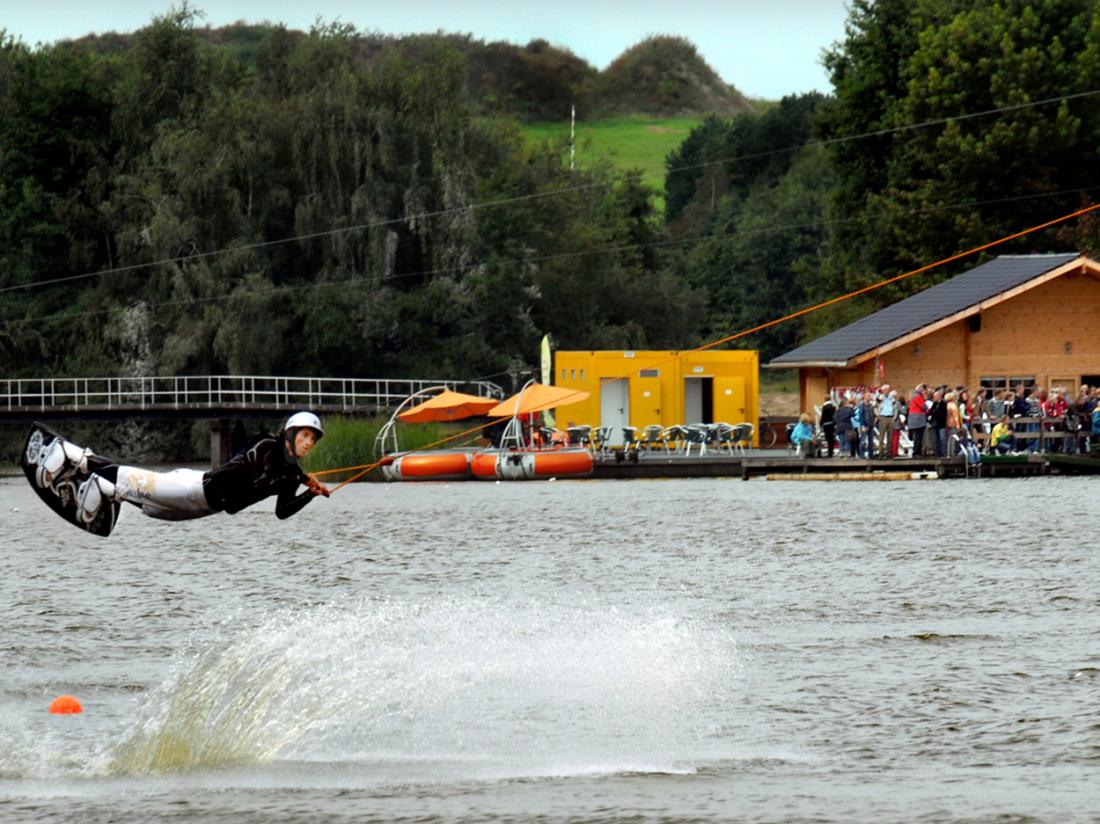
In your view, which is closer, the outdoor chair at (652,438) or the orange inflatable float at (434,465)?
the orange inflatable float at (434,465)

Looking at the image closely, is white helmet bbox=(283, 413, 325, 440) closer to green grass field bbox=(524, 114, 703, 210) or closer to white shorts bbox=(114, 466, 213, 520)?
white shorts bbox=(114, 466, 213, 520)

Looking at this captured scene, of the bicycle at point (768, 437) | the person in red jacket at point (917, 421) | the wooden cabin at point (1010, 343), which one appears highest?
the wooden cabin at point (1010, 343)

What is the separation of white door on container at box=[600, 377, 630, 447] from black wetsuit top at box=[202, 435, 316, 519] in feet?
144

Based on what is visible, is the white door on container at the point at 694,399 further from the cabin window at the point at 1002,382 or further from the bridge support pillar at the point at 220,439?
the bridge support pillar at the point at 220,439

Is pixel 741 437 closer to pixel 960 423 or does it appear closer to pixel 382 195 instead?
pixel 960 423

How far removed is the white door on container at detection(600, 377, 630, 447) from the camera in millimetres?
57938

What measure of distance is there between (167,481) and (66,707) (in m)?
2.81

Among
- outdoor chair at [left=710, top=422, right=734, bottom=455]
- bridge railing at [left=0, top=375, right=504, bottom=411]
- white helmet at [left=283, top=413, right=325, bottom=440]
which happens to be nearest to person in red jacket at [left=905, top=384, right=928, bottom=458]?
outdoor chair at [left=710, top=422, right=734, bottom=455]

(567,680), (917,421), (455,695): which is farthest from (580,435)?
(455,695)

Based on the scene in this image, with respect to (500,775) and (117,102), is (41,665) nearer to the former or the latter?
(500,775)

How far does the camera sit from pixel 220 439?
6988 cm

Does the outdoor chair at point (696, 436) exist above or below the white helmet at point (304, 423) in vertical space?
below

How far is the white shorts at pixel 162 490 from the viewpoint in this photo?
14.1 m

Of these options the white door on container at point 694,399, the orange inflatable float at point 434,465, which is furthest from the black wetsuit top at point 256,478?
the white door on container at point 694,399
